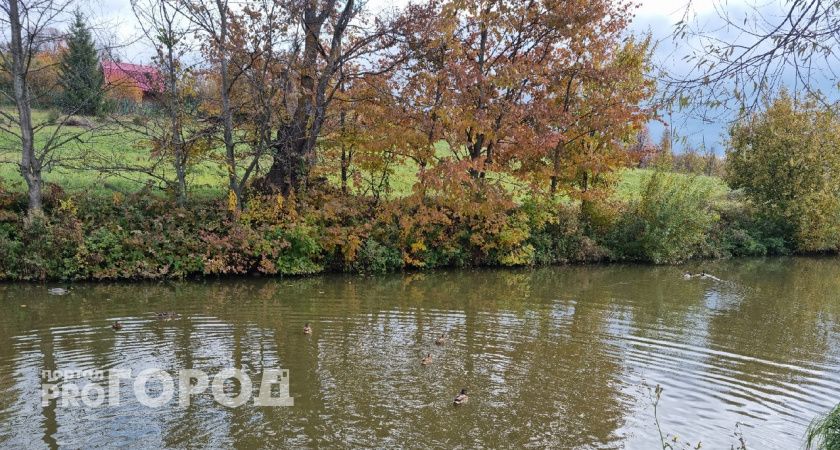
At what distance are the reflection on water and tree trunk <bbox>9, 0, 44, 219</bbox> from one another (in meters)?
2.46

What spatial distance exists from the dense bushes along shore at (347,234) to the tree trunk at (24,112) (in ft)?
1.61

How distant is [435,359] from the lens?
8.65m

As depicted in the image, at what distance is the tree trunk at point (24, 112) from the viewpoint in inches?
529

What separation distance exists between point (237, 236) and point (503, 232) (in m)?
7.83

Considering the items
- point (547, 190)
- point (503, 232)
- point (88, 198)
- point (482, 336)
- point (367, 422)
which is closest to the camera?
point (367, 422)

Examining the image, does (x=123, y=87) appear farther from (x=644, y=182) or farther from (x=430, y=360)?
(x=644, y=182)

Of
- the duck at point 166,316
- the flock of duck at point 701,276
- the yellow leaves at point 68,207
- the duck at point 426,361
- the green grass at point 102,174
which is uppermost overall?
the green grass at point 102,174

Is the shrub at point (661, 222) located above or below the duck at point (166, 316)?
above

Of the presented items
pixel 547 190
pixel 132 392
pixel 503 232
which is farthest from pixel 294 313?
pixel 547 190

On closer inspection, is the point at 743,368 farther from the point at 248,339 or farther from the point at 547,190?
the point at 547,190

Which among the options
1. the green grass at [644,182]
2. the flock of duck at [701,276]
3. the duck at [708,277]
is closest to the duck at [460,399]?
the flock of duck at [701,276]

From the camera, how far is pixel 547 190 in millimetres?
20250

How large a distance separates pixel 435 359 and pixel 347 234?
27.2 ft

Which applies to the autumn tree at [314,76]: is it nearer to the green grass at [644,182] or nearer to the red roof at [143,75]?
the red roof at [143,75]
